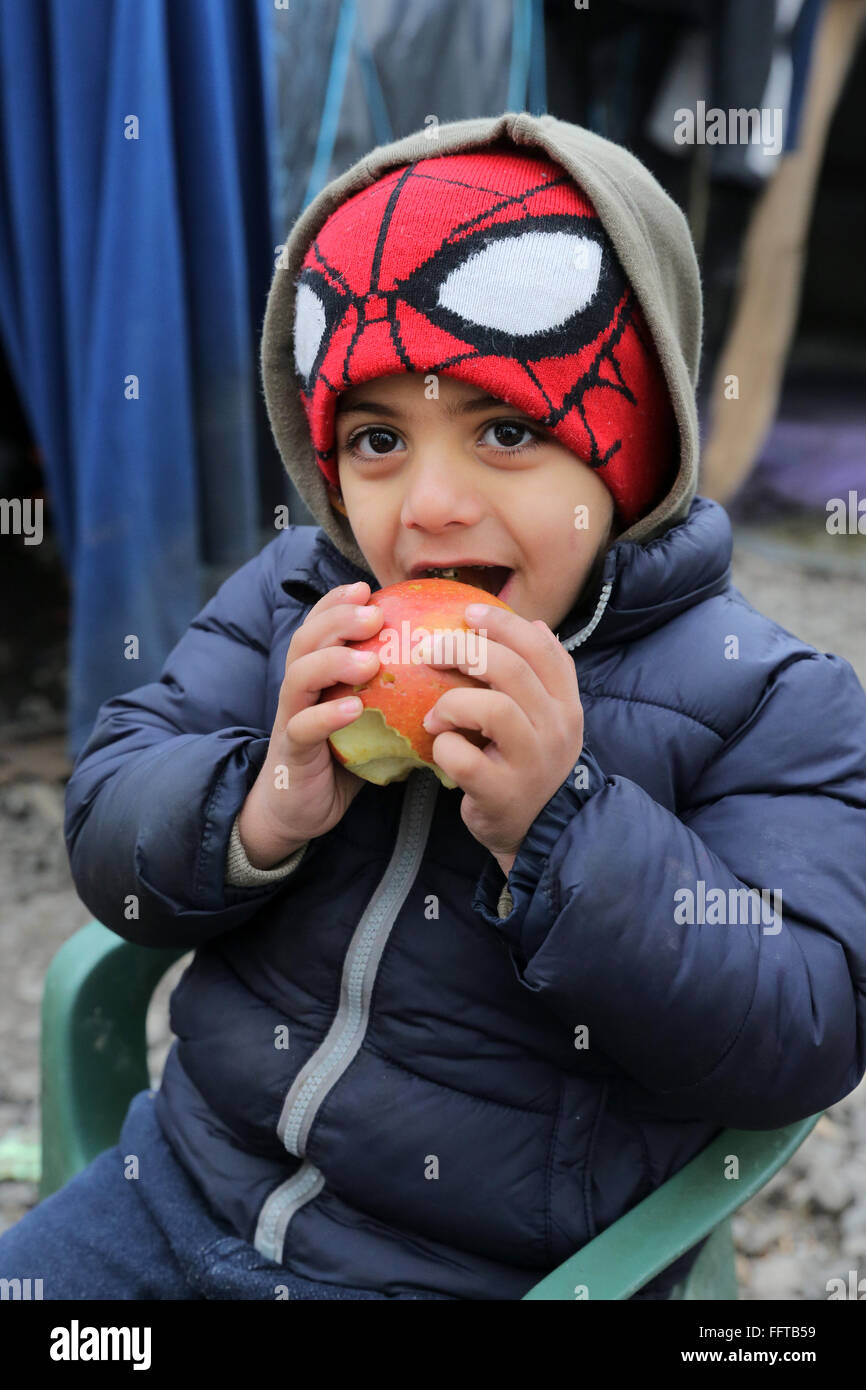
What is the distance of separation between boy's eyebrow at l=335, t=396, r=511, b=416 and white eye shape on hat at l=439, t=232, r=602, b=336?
0.07 metres

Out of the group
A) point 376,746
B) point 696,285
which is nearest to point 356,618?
point 376,746

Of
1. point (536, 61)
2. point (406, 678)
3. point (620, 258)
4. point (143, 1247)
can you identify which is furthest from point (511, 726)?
point (536, 61)

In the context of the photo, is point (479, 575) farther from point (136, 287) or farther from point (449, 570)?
point (136, 287)

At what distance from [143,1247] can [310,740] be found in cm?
61

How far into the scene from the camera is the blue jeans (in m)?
1.18

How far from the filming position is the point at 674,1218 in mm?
1112

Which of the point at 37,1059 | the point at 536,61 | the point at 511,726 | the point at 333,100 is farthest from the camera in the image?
the point at 536,61

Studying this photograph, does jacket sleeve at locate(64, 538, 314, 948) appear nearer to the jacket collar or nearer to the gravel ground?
the jacket collar

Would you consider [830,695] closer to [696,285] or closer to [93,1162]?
[696,285]

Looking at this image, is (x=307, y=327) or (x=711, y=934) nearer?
(x=711, y=934)

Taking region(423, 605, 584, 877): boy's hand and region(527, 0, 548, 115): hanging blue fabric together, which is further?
region(527, 0, 548, 115): hanging blue fabric

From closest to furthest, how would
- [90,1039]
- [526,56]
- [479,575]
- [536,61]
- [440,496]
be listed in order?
[440,496] < [479,575] < [90,1039] < [526,56] < [536,61]

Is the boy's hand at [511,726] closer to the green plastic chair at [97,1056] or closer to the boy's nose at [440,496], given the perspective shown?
the boy's nose at [440,496]

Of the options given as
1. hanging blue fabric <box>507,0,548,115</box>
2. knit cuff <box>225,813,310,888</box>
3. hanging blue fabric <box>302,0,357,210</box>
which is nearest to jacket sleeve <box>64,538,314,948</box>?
knit cuff <box>225,813,310,888</box>
